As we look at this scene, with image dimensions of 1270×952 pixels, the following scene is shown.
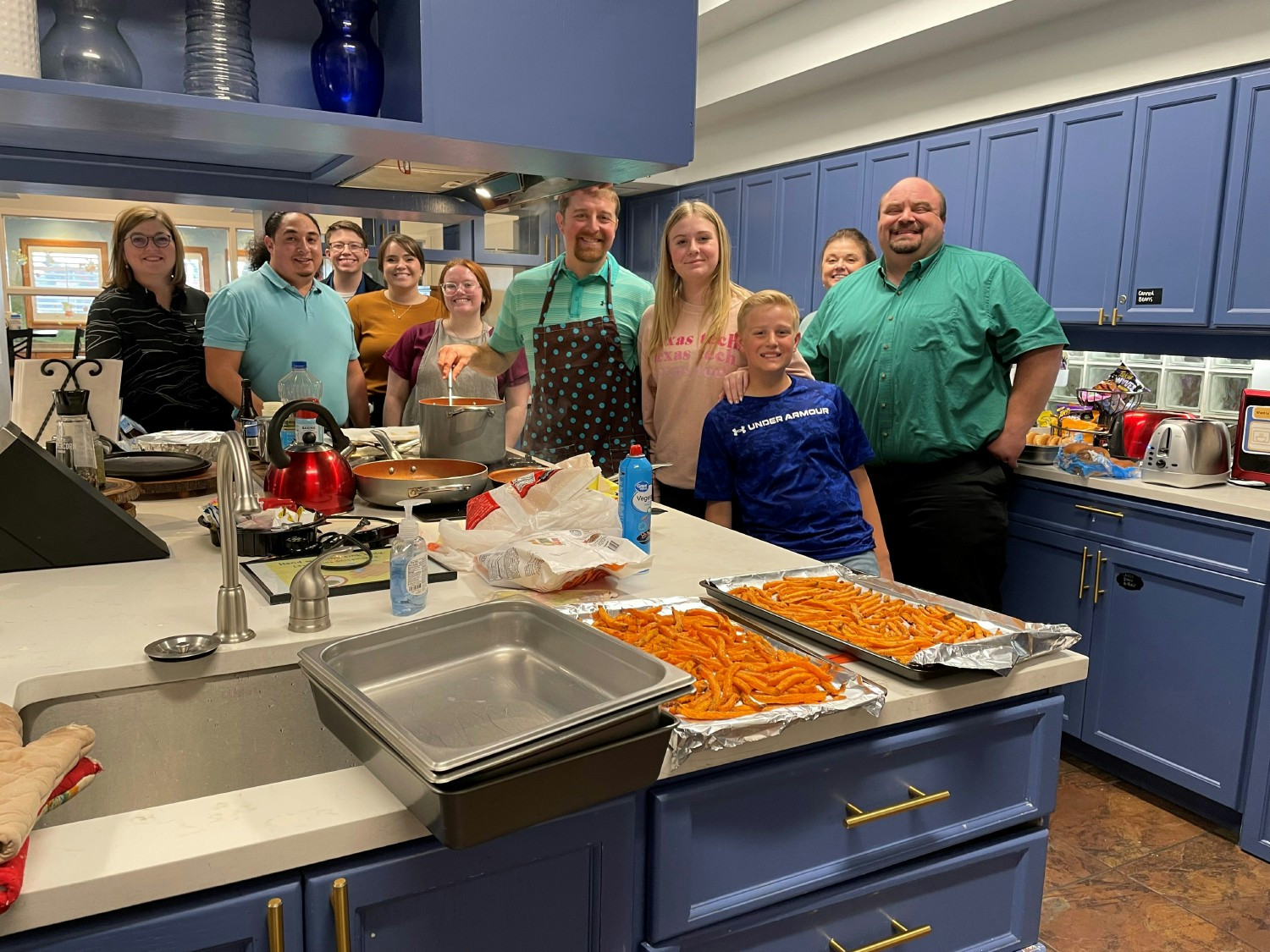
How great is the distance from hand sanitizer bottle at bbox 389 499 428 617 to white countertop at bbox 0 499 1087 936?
0.04 m

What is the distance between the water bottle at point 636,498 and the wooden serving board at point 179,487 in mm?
1203

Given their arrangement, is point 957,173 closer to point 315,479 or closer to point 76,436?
point 315,479

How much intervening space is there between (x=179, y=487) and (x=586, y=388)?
117cm

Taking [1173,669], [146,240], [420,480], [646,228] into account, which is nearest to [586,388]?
[420,480]

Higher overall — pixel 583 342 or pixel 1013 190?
pixel 1013 190

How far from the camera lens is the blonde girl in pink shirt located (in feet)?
8.86

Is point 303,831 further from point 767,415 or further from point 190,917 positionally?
point 767,415

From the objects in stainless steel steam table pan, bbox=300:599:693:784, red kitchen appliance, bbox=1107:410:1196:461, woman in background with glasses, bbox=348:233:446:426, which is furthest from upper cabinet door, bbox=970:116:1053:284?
stainless steel steam table pan, bbox=300:599:693:784

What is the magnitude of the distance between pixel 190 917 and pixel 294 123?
1210 millimetres

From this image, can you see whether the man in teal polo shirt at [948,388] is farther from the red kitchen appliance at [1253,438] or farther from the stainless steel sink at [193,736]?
the stainless steel sink at [193,736]

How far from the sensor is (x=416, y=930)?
103 centimetres

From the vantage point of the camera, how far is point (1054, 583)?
3.35m

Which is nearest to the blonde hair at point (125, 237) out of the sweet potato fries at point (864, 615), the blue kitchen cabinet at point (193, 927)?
the sweet potato fries at point (864, 615)

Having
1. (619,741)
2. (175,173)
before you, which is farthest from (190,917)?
(175,173)
